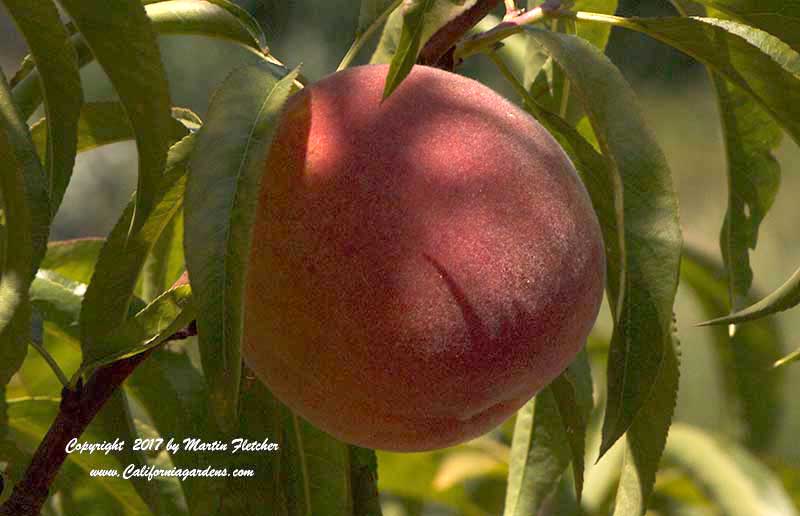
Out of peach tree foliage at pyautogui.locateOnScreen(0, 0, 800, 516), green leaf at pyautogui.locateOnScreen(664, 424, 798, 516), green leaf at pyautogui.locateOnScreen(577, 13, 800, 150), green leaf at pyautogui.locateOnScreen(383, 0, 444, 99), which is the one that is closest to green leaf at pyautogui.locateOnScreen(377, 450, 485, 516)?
green leaf at pyautogui.locateOnScreen(664, 424, 798, 516)

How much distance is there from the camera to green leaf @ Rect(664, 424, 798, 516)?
44.2 inches

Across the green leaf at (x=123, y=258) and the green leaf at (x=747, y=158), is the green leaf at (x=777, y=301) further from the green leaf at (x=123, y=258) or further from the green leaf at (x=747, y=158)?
the green leaf at (x=123, y=258)

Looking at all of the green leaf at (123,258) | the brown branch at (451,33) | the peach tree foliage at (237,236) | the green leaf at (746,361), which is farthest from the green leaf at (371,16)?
the green leaf at (746,361)

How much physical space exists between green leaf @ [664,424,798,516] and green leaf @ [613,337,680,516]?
416 millimetres

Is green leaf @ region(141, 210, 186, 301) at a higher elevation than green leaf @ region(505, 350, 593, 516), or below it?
higher

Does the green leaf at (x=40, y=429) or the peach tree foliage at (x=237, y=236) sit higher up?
the peach tree foliage at (x=237, y=236)

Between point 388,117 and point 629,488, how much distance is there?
0.30 m

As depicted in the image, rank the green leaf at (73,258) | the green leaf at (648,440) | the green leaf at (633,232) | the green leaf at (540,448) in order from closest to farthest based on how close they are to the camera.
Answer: the green leaf at (633,232)
the green leaf at (648,440)
the green leaf at (540,448)
the green leaf at (73,258)

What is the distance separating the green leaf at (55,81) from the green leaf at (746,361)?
766mm

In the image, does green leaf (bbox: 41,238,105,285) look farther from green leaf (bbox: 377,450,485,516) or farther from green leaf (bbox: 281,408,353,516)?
green leaf (bbox: 377,450,485,516)

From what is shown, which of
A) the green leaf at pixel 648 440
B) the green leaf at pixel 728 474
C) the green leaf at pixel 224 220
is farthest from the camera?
the green leaf at pixel 728 474

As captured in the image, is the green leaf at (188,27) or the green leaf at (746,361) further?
the green leaf at (746,361)

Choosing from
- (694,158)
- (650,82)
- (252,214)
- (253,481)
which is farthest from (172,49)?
(252,214)

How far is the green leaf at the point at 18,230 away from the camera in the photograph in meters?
0.57
